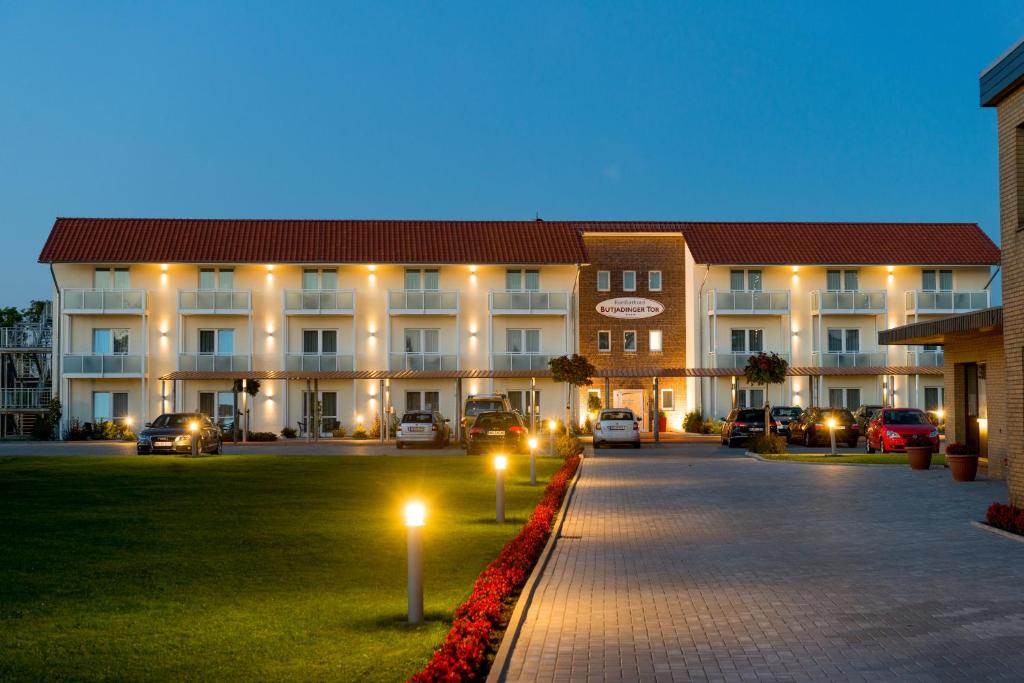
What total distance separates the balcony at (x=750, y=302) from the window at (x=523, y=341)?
27.8 feet

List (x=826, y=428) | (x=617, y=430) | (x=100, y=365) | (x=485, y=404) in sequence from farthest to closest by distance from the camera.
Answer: (x=100, y=365) < (x=485, y=404) < (x=826, y=428) < (x=617, y=430)

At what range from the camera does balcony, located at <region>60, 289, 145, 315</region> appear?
51.3 metres

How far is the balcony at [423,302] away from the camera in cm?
5250

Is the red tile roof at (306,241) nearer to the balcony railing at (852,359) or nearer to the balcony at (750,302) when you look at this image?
the balcony at (750,302)

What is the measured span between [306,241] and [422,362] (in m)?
7.93

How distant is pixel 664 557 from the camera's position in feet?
41.9

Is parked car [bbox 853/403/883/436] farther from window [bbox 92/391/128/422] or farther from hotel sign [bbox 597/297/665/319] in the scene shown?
window [bbox 92/391/128/422]

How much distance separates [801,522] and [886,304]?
40.8 metres

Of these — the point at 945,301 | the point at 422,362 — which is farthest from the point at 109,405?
the point at 945,301

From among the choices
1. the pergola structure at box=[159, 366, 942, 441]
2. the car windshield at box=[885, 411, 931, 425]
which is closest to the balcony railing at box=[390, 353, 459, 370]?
the pergola structure at box=[159, 366, 942, 441]

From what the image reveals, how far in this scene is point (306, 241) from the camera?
175 feet

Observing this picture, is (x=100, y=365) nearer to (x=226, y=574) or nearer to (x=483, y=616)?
(x=226, y=574)

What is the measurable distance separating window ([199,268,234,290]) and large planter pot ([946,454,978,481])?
3710cm

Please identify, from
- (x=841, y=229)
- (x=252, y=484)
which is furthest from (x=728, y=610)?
(x=841, y=229)
